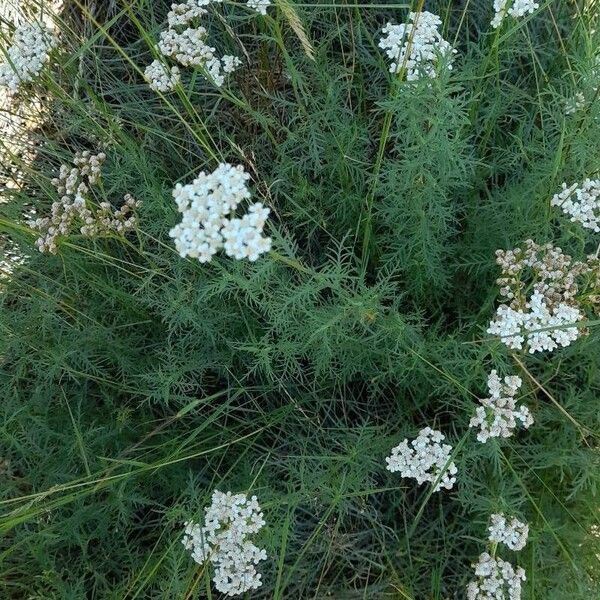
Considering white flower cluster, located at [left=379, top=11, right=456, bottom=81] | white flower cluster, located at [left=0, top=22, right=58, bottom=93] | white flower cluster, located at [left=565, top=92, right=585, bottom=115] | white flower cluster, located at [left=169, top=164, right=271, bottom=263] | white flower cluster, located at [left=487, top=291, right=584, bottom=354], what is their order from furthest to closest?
1. white flower cluster, located at [left=0, top=22, right=58, bottom=93]
2. white flower cluster, located at [left=565, top=92, right=585, bottom=115]
3. white flower cluster, located at [left=379, top=11, right=456, bottom=81]
4. white flower cluster, located at [left=487, top=291, right=584, bottom=354]
5. white flower cluster, located at [left=169, top=164, right=271, bottom=263]

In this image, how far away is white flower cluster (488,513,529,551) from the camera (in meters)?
2.79

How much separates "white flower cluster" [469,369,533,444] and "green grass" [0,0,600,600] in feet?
0.55

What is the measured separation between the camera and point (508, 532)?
282 centimetres

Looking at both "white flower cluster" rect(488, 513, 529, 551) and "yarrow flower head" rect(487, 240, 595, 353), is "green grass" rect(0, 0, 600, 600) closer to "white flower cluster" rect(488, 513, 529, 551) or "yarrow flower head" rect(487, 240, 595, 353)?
"white flower cluster" rect(488, 513, 529, 551)

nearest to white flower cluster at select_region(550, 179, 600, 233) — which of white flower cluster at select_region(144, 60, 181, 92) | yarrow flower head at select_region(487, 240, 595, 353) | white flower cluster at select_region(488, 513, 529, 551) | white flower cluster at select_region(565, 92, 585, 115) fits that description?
yarrow flower head at select_region(487, 240, 595, 353)

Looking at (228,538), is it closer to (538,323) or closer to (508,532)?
(508,532)

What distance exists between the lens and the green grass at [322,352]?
3.27m

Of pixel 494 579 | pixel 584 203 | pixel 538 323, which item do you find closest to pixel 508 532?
pixel 494 579

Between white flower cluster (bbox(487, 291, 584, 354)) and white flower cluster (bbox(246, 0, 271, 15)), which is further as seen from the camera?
white flower cluster (bbox(246, 0, 271, 15))

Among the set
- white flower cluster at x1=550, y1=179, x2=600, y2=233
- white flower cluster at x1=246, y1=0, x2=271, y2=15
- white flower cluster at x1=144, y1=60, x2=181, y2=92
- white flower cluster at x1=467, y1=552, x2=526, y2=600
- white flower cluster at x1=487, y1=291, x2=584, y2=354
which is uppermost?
white flower cluster at x1=246, y1=0, x2=271, y2=15

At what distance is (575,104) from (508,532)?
2.12m

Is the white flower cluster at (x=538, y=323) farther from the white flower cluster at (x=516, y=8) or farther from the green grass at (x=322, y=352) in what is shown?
the white flower cluster at (x=516, y=8)

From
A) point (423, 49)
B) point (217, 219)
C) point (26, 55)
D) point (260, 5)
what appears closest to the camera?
point (217, 219)

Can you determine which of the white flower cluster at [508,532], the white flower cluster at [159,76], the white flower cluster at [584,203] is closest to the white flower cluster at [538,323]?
the white flower cluster at [584,203]
